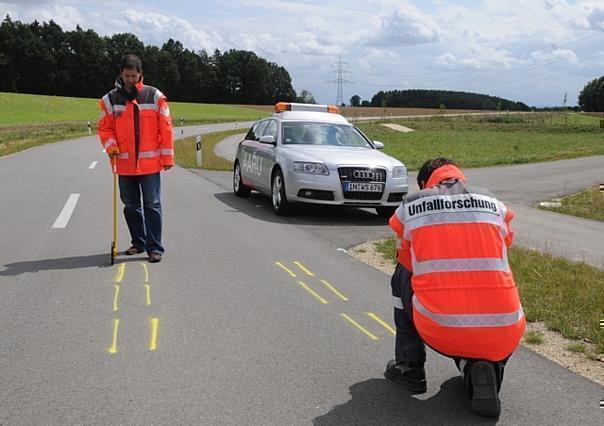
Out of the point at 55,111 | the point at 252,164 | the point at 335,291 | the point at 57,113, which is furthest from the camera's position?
the point at 55,111

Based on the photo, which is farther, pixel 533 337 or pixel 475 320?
pixel 533 337

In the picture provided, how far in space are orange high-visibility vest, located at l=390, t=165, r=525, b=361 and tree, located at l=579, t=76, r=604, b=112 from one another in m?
111

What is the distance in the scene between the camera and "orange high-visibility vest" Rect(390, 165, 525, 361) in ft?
11.5

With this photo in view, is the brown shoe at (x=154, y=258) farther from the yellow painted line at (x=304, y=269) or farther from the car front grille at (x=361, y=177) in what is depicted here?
the car front grille at (x=361, y=177)

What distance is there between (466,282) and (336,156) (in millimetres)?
7703

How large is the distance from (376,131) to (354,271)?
58.0m

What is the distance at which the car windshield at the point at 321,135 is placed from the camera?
12.1 m

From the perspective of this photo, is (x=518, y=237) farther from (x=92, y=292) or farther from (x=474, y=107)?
(x=474, y=107)

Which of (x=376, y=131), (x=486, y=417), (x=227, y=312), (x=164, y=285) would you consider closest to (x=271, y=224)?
(x=164, y=285)

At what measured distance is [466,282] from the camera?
352cm

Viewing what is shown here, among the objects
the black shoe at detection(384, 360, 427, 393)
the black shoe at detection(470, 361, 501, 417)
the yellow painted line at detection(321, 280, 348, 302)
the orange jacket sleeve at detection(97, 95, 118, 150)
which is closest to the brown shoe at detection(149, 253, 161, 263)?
the orange jacket sleeve at detection(97, 95, 118, 150)

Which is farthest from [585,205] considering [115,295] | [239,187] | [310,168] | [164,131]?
[115,295]

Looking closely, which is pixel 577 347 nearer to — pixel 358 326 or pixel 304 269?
pixel 358 326

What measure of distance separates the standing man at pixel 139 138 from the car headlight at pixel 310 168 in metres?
3.60
